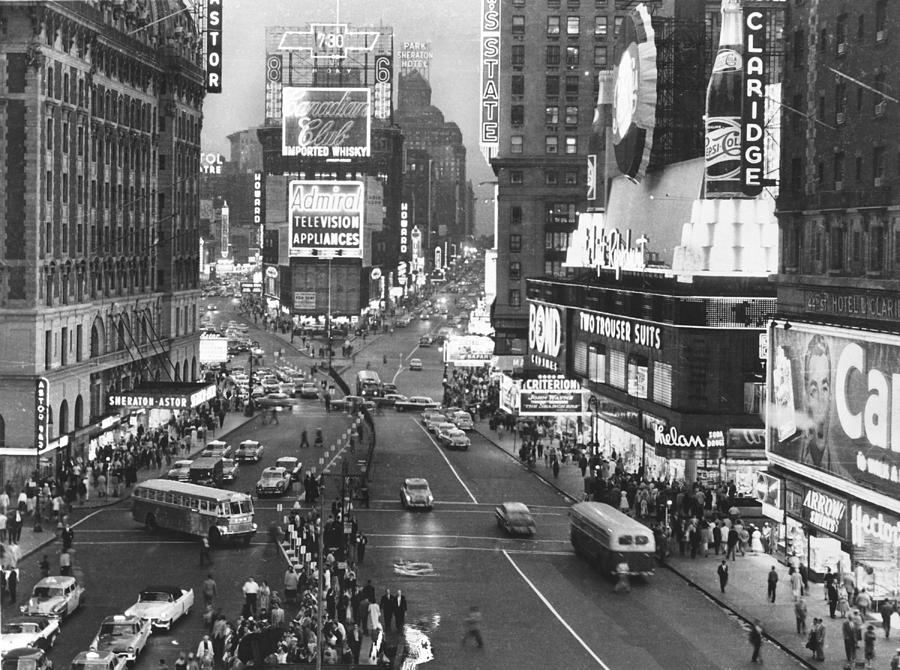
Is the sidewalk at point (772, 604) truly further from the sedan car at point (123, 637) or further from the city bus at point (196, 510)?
the sedan car at point (123, 637)

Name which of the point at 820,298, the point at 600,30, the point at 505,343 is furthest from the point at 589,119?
the point at 820,298

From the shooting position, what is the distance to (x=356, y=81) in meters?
199

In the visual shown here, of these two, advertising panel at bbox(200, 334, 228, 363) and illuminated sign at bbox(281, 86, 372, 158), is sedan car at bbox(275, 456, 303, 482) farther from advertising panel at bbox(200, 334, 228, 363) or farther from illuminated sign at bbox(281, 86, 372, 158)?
illuminated sign at bbox(281, 86, 372, 158)

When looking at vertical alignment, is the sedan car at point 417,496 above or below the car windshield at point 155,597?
below

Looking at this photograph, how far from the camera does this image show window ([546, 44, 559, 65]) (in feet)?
398

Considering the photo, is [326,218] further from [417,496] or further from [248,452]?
[417,496]

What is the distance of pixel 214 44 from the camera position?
85438mm

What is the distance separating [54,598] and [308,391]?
7334 cm

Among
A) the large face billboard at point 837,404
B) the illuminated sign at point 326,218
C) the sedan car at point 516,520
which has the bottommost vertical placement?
the sedan car at point 516,520

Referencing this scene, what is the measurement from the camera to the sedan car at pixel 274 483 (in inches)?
2484

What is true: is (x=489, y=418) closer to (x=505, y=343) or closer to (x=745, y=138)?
(x=505, y=343)

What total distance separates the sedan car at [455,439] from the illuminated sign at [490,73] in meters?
44.1

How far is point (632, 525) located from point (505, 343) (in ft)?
251

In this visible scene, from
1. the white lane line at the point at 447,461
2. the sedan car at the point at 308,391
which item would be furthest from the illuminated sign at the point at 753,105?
the sedan car at the point at 308,391
